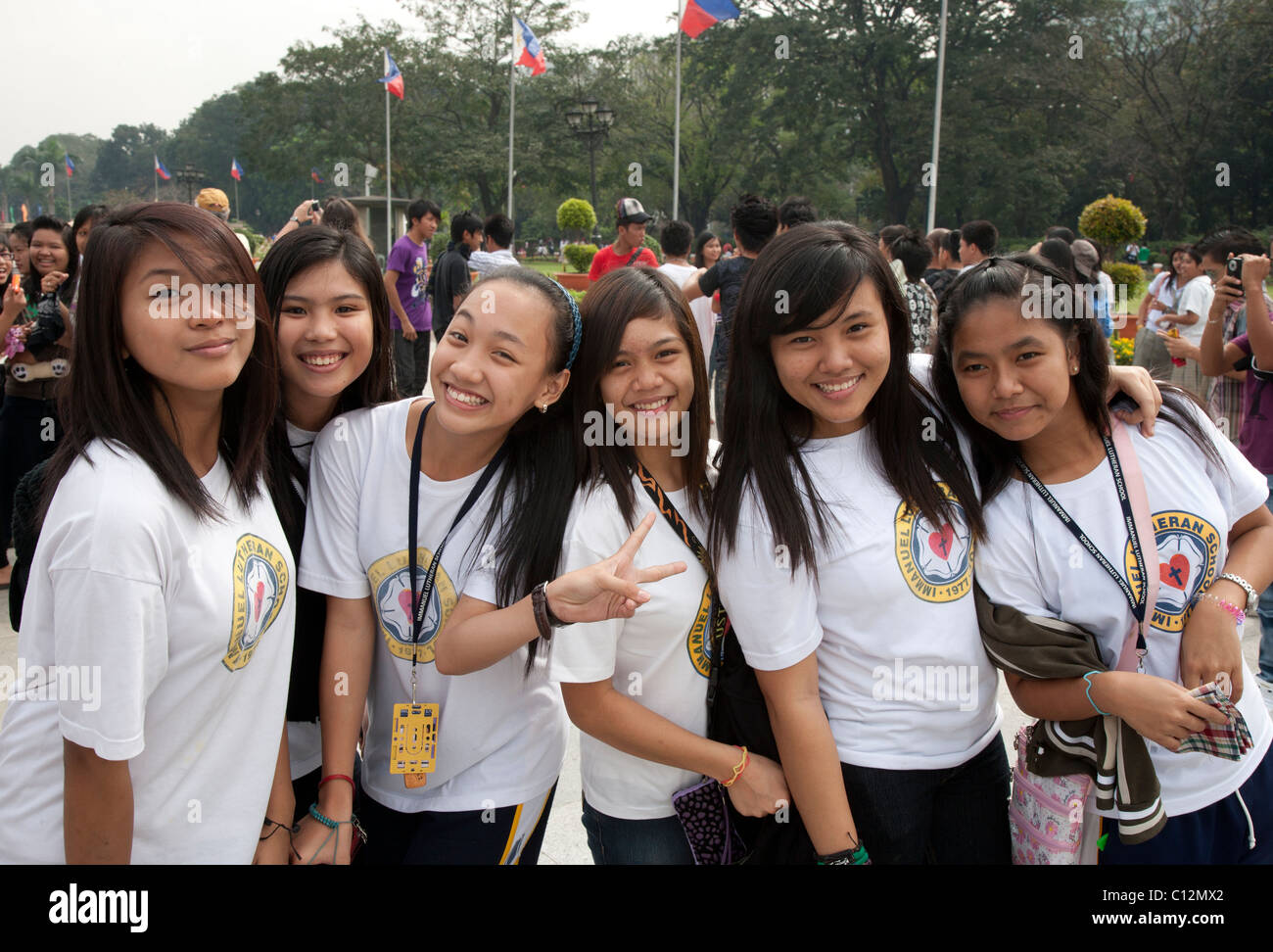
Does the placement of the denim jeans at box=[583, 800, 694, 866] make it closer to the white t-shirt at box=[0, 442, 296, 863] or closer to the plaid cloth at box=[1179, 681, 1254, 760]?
the white t-shirt at box=[0, 442, 296, 863]

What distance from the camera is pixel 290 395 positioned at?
5.91 ft

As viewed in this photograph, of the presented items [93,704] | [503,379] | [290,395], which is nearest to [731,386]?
[503,379]

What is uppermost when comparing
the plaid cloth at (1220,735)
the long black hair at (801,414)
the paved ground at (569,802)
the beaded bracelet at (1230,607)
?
the long black hair at (801,414)

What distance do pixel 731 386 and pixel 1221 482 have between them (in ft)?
3.12

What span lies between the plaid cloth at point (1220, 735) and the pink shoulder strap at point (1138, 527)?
0.12 m

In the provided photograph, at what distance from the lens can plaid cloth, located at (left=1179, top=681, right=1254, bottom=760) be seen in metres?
1.48

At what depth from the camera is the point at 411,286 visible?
7535 mm

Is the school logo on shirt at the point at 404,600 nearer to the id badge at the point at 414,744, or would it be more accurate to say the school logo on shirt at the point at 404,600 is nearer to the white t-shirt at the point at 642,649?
the id badge at the point at 414,744

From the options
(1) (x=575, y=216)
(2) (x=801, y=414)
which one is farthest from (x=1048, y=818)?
(1) (x=575, y=216)

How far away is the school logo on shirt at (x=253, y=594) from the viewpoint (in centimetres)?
136

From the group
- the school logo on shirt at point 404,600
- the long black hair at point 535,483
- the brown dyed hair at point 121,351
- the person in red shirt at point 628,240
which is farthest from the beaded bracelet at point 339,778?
the person in red shirt at point 628,240

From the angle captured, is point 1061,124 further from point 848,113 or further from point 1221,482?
point 1221,482

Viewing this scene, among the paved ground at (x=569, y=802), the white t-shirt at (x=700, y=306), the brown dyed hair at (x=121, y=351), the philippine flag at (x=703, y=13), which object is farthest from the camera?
the philippine flag at (x=703, y=13)
